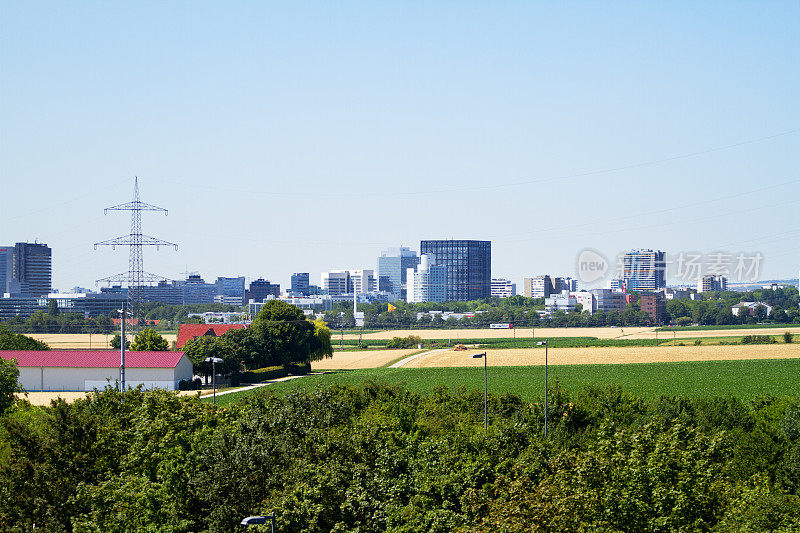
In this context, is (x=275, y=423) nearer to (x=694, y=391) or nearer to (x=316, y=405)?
(x=316, y=405)

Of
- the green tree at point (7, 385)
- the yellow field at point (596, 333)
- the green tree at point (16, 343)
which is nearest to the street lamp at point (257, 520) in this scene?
the green tree at point (7, 385)

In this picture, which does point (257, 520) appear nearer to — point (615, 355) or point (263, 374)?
point (263, 374)

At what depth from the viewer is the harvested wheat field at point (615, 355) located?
10775cm

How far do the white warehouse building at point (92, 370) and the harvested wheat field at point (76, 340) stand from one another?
37.4 m

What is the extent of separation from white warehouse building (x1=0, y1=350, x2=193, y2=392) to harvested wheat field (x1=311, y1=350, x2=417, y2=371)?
2862 cm

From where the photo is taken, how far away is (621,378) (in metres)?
88.9

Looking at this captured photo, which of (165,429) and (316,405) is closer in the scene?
(165,429)

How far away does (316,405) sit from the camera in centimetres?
4484

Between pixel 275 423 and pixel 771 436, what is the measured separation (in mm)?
24790

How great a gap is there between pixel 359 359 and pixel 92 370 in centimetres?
4591

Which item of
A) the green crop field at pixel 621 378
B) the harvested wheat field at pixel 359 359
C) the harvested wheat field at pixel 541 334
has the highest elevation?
the harvested wheat field at pixel 541 334

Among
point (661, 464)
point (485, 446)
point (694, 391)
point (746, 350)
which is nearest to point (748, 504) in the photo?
point (661, 464)

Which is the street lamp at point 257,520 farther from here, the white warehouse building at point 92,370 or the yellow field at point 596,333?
the yellow field at point 596,333

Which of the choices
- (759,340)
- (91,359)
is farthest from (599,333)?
(91,359)
